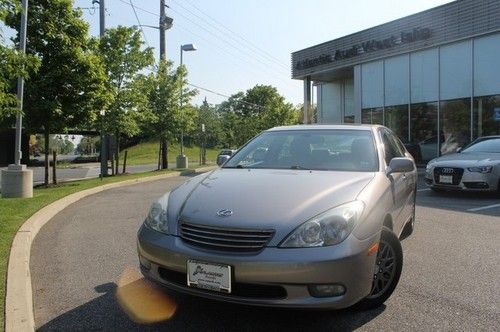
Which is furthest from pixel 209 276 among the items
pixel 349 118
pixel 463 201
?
pixel 349 118

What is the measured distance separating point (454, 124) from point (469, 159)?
27.3ft

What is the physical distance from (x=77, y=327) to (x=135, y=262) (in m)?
1.83

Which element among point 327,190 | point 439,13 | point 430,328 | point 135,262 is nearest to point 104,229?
point 135,262

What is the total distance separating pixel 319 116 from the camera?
28.9m

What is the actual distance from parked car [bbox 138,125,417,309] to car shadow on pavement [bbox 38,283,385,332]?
275 mm

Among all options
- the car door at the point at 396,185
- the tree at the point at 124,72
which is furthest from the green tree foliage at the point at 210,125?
the car door at the point at 396,185

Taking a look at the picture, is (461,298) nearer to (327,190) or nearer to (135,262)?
(327,190)

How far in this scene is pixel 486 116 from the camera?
17.4 m

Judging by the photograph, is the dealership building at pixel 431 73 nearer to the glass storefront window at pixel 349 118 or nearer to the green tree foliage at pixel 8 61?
the glass storefront window at pixel 349 118

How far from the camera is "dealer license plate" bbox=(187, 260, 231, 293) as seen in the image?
10.8ft

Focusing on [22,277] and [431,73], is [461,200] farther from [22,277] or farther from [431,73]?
[431,73]

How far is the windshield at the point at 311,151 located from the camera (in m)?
4.69

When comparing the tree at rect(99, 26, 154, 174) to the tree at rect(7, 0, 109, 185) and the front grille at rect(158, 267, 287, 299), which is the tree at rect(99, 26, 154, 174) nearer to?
the tree at rect(7, 0, 109, 185)

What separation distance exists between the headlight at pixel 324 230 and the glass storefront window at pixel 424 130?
17.2 meters
